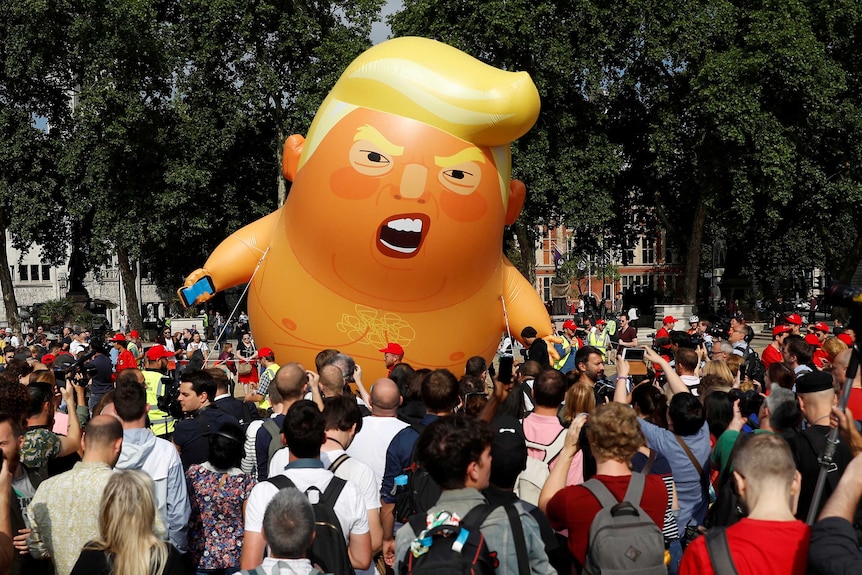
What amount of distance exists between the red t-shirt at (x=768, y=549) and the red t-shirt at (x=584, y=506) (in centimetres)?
77

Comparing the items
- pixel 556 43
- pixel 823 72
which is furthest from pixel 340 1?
pixel 823 72

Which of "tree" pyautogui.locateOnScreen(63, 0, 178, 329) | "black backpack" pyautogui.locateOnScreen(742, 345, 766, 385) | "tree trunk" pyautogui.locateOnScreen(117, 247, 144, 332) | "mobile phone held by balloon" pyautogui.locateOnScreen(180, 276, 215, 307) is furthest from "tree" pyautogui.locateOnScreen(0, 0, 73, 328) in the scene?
"black backpack" pyautogui.locateOnScreen(742, 345, 766, 385)

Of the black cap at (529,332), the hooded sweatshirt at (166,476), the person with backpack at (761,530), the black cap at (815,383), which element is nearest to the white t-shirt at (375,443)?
the hooded sweatshirt at (166,476)

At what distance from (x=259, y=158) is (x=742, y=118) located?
1860 centimetres

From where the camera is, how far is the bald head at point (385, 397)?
575cm

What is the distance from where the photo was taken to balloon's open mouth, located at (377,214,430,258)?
10.5m

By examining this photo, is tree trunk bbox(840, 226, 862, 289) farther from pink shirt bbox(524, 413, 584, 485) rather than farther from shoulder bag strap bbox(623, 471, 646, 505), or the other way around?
shoulder bag strap bbox(623, 471, 646, 505)

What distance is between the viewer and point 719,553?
10.5ft

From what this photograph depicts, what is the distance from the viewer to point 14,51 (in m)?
31.7

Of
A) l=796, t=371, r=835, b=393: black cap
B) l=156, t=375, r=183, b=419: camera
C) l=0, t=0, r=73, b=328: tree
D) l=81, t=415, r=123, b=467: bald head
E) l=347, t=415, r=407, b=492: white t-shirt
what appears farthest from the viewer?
l=0, t=0, r=73, b=328: tree

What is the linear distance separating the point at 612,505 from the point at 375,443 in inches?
84.3

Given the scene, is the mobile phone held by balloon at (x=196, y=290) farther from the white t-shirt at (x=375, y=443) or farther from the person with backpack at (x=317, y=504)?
the person with backpack at (x=317, y=504)

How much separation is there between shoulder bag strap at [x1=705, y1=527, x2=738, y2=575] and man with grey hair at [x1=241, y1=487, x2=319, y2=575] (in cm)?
153

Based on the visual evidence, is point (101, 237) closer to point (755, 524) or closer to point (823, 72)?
point (823, 72)
